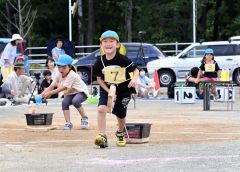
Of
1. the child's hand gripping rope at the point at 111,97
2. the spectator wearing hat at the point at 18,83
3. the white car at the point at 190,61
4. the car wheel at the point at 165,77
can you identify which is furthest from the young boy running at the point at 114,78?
the car wheel at the point at 165,77

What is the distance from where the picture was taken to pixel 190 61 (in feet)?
96.8

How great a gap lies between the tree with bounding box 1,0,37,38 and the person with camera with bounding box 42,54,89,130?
3652cm

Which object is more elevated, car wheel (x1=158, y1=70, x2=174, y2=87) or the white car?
the white car

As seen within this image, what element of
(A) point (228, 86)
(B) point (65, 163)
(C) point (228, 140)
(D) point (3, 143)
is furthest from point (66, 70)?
(A) point (228, 86)

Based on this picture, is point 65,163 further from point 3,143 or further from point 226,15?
point 226,15

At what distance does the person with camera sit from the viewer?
12842 millimetres

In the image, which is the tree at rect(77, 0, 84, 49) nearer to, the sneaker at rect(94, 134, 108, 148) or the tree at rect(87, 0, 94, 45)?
the tree at rect(87, 0, 94, 45)

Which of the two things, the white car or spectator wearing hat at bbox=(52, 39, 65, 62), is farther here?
the white car

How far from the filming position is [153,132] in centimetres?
1238

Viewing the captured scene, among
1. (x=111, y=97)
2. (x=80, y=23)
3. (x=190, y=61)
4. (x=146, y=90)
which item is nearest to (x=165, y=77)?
(x=190, y=61)

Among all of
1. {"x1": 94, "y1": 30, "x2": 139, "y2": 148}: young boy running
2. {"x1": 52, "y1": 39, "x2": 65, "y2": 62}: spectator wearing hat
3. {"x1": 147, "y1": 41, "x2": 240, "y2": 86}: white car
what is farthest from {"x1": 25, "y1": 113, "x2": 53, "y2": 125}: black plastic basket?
{"x1": 147, "y1": 41, "x2": 240, "y2": 86}: white car

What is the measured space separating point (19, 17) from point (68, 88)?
3878 cm

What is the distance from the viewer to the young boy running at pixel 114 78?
10523mm

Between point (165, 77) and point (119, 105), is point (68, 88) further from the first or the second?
point (165, 77)
